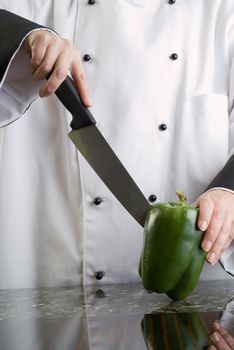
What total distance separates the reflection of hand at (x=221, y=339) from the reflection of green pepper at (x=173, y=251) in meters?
0.30

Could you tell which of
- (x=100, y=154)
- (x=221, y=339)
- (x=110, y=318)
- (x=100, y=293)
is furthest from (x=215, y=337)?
(x=100, y=154)

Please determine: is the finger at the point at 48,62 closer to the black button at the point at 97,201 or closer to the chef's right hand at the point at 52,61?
the chef's right hand at the point at 52,61

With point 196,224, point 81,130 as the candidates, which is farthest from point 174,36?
point 196,224

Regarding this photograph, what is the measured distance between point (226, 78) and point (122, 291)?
0.57 meters

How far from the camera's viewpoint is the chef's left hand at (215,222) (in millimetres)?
1152

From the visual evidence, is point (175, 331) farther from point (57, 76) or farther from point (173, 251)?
point (57, 76)

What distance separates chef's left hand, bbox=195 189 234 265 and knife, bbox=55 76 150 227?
12 centimetres

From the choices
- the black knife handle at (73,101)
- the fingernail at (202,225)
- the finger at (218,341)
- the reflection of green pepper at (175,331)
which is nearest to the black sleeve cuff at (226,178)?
the fingernail at (202,225)

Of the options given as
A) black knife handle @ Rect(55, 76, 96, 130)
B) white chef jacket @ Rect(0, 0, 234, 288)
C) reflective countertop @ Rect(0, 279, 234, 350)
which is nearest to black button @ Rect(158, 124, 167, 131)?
white chef jacket @ Rect(0, 0, 234, 288)

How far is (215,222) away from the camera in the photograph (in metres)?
1.16

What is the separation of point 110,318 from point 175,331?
127mm

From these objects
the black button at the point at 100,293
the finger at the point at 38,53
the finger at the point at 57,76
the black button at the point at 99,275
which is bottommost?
the black button at the point at 99,275

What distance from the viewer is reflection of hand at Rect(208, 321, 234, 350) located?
0.76 meters

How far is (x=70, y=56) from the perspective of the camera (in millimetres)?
1181
